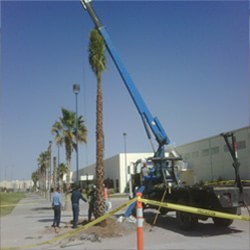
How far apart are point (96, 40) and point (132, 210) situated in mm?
8257

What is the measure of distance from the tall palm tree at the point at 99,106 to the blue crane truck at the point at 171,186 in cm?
71

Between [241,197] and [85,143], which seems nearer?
[241,197]

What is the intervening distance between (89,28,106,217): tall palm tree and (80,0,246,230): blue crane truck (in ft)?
2.32

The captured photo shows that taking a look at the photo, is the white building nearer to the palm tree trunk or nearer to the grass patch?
the grass patch

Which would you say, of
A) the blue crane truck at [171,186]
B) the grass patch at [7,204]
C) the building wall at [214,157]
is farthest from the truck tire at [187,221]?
the building wall at [214,157]

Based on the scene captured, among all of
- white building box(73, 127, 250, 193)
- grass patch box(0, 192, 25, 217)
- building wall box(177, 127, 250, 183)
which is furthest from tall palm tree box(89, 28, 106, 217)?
building wall box(177, 127, 250, 183)

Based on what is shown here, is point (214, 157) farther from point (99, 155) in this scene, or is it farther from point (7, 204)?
point (99, 155)

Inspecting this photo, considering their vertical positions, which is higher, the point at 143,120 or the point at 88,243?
the point at 143,120

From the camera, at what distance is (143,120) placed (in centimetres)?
1834

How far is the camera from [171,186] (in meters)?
15.0

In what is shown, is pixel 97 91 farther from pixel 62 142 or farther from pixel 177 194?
pixel 62 142

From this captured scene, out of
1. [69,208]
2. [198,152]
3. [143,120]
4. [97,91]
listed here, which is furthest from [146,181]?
[198,152]

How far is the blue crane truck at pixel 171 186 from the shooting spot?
1120cm

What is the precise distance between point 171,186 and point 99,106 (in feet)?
15.0
